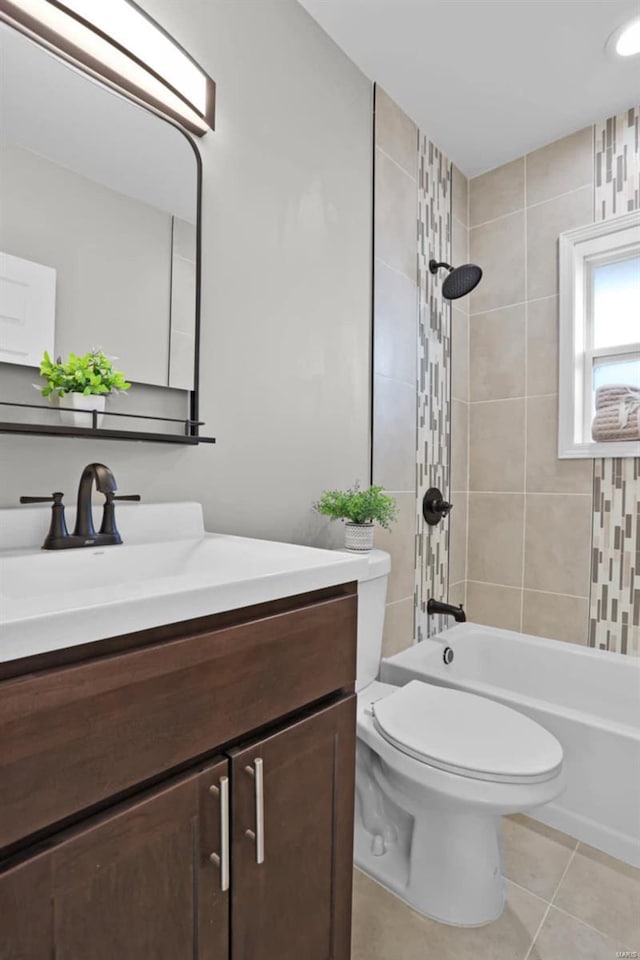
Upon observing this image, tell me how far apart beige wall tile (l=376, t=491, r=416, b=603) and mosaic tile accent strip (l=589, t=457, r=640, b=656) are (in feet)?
2.55

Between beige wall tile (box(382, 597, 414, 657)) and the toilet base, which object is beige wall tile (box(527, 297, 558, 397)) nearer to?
beige wall tile (box(382, 597, 414, 657))

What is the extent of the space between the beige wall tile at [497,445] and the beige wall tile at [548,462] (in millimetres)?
43

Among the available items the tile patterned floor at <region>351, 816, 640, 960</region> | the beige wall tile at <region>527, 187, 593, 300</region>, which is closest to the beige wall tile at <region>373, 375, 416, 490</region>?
the beige wall tile at <region>527, 187, 593, 300</region>

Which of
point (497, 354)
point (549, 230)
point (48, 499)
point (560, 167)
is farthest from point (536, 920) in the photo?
point (560, 167)

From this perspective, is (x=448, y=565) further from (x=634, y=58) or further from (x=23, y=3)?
(x=23, y=3)

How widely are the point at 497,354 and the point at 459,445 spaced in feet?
1.56

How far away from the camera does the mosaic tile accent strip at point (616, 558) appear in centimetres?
205

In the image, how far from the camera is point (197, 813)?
0.67m

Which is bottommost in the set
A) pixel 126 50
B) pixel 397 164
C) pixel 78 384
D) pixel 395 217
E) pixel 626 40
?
pixel 78 384

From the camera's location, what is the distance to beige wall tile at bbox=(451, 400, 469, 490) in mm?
2443

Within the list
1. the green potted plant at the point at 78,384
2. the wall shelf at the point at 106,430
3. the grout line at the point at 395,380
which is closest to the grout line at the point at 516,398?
the grout line at the point at 395,380

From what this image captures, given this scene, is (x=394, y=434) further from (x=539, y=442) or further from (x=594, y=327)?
(x=594, y=327)

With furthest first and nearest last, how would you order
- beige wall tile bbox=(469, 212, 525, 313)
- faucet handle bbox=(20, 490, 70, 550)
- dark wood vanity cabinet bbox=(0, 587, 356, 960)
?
beige wall tile bbox=(469, 212, 525, 313), faucet handle bbox=(20, 490, 70, 550), dark wood vanity cabinet bbox=(0, 587, 356, 960)

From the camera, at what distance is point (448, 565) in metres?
2.40
